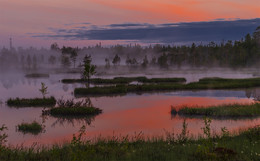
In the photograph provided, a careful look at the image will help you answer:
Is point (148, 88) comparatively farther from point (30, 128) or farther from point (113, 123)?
point (30, 128)

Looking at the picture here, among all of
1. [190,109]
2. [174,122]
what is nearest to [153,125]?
[174,122]

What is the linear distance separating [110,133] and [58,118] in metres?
7.81

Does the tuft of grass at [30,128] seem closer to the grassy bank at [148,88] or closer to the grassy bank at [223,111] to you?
the grassy bank at [223,111]

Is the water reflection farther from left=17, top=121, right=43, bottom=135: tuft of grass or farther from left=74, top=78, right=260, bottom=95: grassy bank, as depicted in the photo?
left=74, top=78, right=260, bottom=95: grassy bank

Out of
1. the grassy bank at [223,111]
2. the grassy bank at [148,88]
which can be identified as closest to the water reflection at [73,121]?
the grassy bank at [223,111]

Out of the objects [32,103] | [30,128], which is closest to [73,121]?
[30,128]

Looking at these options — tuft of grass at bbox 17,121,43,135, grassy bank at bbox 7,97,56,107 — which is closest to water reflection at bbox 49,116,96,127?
tuft of grass at bbox 17,121,43,135

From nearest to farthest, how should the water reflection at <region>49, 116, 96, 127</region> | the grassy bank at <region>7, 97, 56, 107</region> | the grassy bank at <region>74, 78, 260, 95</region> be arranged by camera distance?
the water reflection at <region>49, 116, 96, 127</region> → the grassy bank at <region>7, 97, 56, 107</region> → the grassy bank at <region>74, 78, 260, 95</region>

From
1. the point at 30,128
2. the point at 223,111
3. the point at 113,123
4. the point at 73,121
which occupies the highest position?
the point at 223,111

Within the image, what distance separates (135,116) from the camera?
1027 inches

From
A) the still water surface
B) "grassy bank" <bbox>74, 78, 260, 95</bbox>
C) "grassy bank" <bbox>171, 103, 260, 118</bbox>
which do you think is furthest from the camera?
"grassy bank" <bbox>74, 78, 260, 95</bbox>

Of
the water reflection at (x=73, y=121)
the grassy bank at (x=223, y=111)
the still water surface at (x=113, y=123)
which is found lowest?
the water reflection at (x=73, y=121)

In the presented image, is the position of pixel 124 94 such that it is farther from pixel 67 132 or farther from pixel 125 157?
pixel 125 157

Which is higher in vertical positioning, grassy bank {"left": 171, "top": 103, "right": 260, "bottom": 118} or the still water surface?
grassy bank {"left": 171, "top": 103, "right": 260, "bottom": 118}
